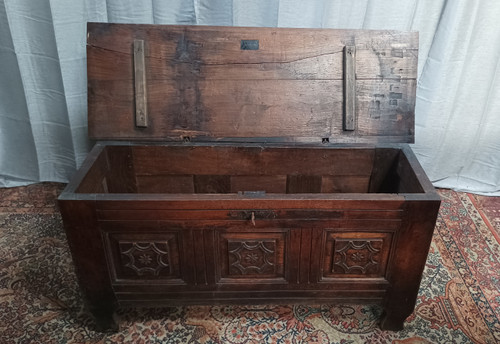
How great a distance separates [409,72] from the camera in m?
1.69

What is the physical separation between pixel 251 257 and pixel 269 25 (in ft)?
3.84

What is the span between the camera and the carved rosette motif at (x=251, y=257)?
1.44 meters

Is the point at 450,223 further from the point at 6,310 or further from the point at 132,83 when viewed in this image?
the point at 6,310

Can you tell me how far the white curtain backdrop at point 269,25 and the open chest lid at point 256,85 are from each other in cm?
38

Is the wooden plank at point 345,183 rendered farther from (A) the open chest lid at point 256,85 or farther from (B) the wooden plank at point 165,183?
(B) the wooden plank at point 165,183

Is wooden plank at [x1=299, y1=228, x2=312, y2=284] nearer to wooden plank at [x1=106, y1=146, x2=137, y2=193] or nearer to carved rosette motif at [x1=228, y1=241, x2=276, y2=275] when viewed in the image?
carved rosette motif at [x1=228, y1=241, x2=276, y2=275]

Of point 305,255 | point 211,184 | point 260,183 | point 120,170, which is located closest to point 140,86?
point 120,170

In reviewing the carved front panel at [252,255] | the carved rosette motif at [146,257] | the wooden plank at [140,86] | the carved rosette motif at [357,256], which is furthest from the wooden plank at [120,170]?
the carved rosette motif at [357,256]

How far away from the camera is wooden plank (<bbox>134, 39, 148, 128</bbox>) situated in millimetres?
1654

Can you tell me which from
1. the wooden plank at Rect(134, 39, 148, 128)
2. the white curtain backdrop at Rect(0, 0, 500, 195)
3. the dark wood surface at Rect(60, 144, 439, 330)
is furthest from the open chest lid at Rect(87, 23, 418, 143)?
the white curtain backdrop at Rect(0, 0, 500, 195)

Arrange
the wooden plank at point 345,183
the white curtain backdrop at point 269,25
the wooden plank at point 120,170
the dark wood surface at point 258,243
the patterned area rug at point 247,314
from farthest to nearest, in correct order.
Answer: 1. the white curtain backdrop at point 269,25
2. the wooden plank at point 345,183
3. the wooden plank at point 120,170
4. the patterned area rug at point 247,314
5. the dark wood surface at point 258,243

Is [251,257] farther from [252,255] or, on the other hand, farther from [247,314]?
[247,314]

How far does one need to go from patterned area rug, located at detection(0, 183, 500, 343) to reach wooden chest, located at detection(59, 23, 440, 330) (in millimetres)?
130

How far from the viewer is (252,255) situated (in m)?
1.46
